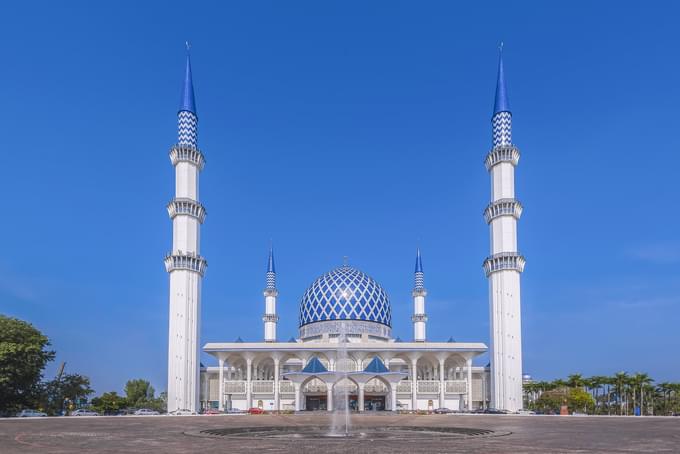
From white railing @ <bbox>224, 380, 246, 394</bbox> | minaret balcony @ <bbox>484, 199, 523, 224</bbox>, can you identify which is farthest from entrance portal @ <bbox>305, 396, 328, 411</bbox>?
minaret balcony @ <bbox>484, 199, 523, 224</bbox>

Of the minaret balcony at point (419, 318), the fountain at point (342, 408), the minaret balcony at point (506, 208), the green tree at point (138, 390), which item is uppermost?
the minaret balcony at point (506, 208)

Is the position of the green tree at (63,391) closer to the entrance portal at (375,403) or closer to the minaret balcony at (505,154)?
the entrance portal at (375,403)

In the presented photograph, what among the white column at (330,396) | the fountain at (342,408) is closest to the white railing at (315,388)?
the fountain at (342,408)

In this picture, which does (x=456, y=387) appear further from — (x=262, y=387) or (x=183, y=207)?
(x=183, y=207)

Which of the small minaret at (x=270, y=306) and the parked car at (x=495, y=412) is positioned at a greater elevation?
the small minaret at (x=270, y=306)

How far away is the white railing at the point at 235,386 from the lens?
50.0m

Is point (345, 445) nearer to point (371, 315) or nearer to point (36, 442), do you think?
point (36, 442)

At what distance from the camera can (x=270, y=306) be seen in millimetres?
62031

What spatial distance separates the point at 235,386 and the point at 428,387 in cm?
1478

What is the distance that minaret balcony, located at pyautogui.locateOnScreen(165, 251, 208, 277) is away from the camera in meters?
46.4

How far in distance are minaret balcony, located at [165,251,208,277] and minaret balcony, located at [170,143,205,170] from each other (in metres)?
7.02

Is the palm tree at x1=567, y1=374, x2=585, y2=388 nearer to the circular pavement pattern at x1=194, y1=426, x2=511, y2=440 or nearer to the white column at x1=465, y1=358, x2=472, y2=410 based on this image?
the white column at x1=465, y1=358, x2=472, y2=410

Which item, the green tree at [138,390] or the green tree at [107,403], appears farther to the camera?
the green tree at [138,390]

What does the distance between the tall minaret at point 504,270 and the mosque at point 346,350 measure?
0.07m
